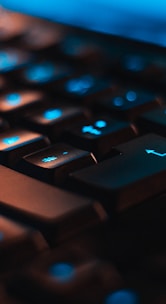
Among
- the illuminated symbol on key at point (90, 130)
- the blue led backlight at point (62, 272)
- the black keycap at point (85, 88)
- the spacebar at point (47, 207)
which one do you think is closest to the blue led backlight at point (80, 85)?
the black keycap at point (85, 88)

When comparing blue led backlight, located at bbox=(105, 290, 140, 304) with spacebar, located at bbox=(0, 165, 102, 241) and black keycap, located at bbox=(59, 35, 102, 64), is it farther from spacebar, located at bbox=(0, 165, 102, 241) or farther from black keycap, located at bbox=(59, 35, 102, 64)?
black keycap, located at bbox=(59, 35, 102, 64)

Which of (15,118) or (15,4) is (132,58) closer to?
(15,118)

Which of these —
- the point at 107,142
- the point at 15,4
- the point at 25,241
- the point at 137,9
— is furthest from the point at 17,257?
the point at 15,4

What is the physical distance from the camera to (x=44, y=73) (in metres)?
0.78

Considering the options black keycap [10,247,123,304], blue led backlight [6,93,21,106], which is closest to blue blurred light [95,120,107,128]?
blue led backlight [6,93,21,106]

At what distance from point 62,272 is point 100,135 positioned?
0.21 m

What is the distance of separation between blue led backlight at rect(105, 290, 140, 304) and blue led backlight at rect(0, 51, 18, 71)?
0.46m

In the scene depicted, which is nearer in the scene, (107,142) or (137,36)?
(107,142)

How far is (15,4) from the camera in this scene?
101 cm

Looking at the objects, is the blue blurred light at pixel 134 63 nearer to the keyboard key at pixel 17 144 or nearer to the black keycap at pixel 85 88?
the black keycap at pixel 85 88

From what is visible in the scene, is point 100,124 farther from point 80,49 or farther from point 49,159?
point 80,49

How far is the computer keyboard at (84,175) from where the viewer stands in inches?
15.5

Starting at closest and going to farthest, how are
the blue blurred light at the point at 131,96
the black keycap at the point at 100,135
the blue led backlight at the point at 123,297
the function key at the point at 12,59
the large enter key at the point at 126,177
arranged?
the blue led backlight at the point at 123,297 → the large enter key at the point at 126,177 → the black keycap at the point at 100,135 → the blue blurred light at the point at 131,96 → the function key at the point at 12,59

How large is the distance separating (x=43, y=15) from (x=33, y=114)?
1.12 feet
